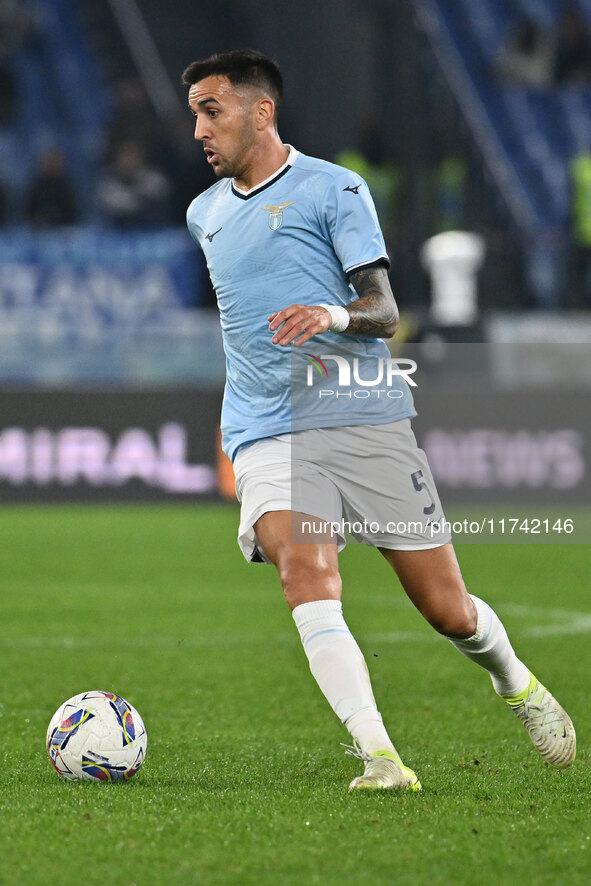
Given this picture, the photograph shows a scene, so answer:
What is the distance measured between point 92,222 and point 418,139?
4.05 metres

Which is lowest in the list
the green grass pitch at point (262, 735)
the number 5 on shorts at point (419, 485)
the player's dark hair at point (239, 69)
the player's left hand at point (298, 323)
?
the green grass pitch at point (262, 735)

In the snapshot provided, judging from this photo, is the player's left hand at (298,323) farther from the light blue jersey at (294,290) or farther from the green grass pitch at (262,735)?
the green grass pitch at (262,735)

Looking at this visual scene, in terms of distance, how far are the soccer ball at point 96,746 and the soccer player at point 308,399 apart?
628 mm

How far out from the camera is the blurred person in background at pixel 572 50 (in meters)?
18.5

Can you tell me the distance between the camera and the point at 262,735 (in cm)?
527

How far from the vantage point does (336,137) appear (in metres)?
18.0

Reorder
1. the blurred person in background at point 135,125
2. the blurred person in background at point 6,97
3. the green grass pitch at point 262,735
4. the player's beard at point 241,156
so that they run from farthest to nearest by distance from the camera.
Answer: the blurred person in background at point 6,97, the blurred person in background at point 135,125, the player's beard at point 241,156, the green grass pitch at point 262,735

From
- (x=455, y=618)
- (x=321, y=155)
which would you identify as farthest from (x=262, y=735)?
(x=321, y=155)

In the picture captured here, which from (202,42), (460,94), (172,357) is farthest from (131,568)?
(202,42)

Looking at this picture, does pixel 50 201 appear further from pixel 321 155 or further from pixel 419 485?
pixel 419 485

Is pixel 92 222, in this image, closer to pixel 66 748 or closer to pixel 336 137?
pixel 336 137

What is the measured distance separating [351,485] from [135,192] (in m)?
12.7

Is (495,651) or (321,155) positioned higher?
(321,155)

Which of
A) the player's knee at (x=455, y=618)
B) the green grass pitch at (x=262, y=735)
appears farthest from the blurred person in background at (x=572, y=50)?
the player's knee at (x=455, y=618)
